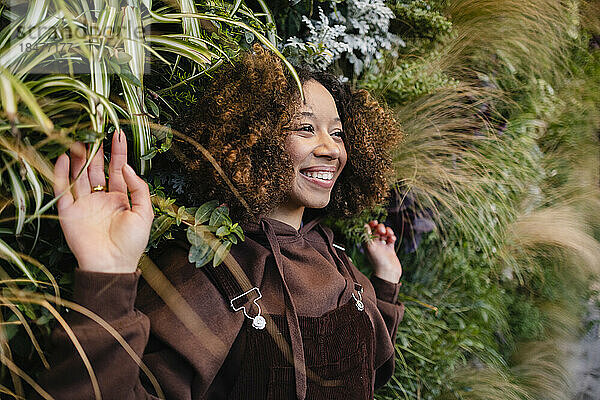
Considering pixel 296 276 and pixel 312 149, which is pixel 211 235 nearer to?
pixel 296 276

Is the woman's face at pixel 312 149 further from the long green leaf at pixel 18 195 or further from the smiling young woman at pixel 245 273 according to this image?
the long green leaf at pixel 18 195

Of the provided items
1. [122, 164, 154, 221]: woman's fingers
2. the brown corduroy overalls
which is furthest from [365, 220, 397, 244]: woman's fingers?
[122, 164, 154, 221]: woman's fingers

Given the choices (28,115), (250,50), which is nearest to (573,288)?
(250,50)

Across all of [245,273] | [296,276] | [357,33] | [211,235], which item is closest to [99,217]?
[211,235]

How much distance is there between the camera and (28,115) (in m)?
1.14

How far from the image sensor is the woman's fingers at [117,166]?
1.26m

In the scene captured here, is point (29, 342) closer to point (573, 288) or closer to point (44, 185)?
point (44, 185)

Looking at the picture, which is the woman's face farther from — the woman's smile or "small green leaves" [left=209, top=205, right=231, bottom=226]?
"small green leaves" [left=209, top=205, right=231, bottom=226]

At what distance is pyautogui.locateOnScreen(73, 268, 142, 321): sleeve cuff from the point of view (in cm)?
114

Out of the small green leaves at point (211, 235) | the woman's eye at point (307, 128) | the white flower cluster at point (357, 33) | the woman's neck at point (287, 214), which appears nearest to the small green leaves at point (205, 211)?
the small green leaves at point (211, 235)

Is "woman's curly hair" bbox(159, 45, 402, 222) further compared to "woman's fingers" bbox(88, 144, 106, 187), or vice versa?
"woman's curly hair" bbox(159, 45, 402, 222)

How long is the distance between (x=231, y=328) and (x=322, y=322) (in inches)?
10.8

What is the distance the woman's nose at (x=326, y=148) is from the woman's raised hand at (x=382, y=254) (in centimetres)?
60

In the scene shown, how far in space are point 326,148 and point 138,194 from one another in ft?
1.89
